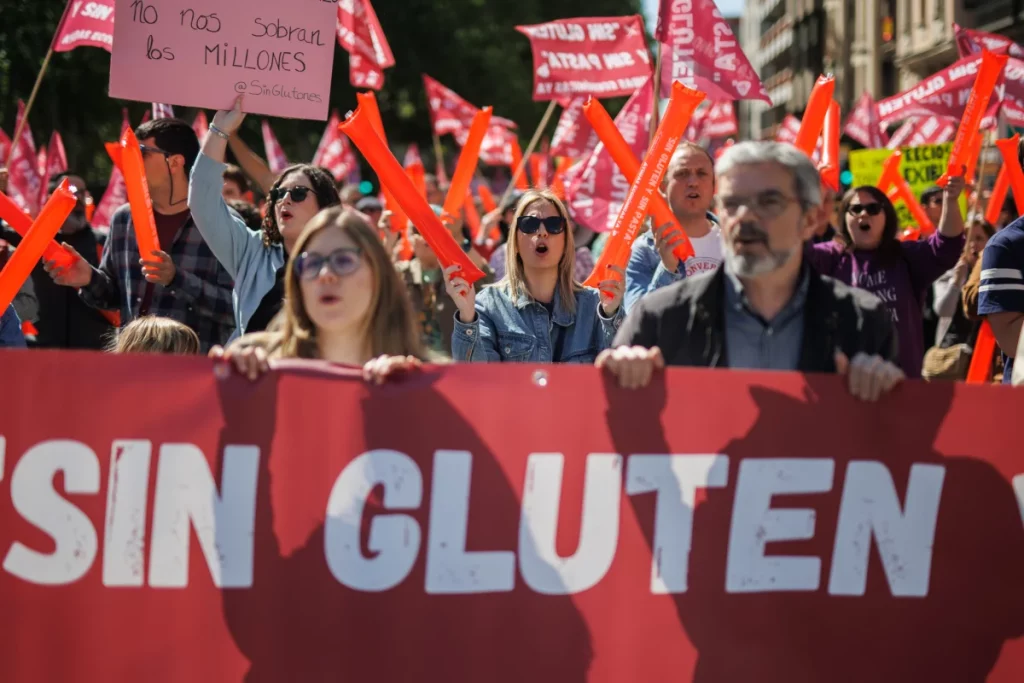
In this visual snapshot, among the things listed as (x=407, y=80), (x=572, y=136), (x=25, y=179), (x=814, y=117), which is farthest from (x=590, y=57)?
(x=407, y=80)

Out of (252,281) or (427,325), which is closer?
(252,281)

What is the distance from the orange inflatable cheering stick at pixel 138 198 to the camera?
5.12 m

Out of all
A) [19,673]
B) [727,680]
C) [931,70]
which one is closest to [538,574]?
[727,680]

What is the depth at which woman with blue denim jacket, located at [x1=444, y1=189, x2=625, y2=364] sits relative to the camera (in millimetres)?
4820

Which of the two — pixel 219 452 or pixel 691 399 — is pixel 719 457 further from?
pixel 219 452

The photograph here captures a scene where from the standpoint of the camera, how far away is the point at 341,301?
3.39 m

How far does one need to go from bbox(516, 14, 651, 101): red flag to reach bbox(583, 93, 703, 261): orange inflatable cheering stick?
348 centimetres

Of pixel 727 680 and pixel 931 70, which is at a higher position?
pixel 931 70

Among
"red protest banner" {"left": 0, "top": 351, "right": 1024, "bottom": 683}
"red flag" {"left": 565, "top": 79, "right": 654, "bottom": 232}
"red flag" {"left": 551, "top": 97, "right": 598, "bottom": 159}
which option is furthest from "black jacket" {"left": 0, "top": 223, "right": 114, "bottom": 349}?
"red flag" {"left": 551, "top": 97, "right": 598, "bottom": 159}

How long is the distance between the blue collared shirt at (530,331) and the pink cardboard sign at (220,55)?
106cm

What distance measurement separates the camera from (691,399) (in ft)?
10.7

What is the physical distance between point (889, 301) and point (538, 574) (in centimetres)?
311

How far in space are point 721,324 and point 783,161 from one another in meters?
0.43

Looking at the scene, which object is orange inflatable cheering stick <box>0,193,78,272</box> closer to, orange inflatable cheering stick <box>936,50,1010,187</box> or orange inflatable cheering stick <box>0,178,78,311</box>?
orange inflatable cheering stick <box>0,178,78,311</box>
